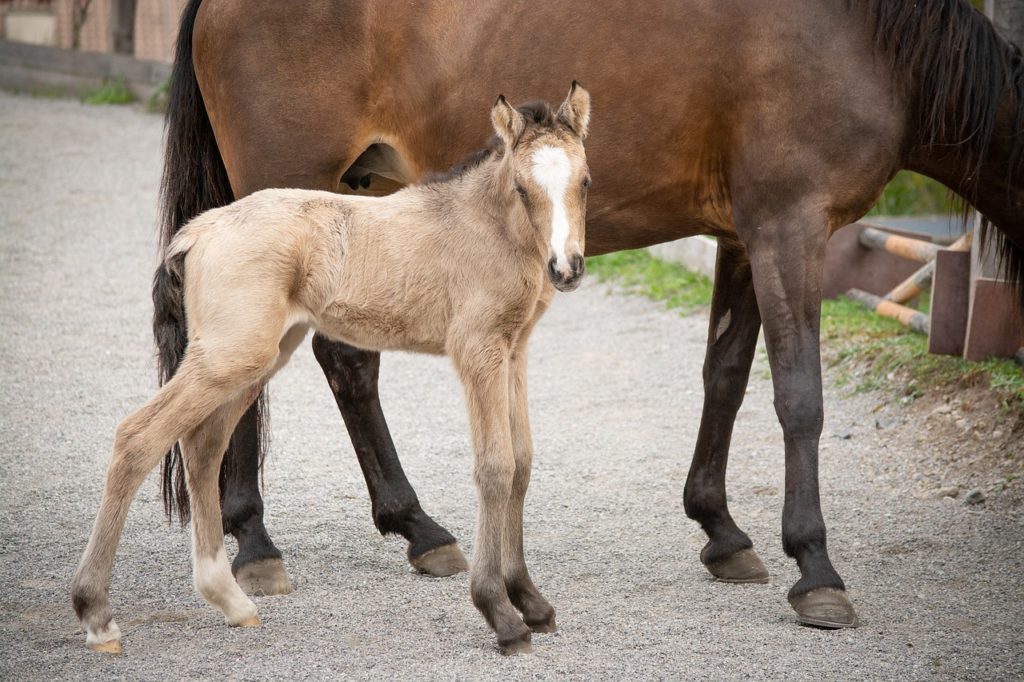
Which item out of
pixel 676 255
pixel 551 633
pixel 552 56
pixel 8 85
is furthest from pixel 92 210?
pixel 551 633

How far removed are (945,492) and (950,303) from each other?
158cm

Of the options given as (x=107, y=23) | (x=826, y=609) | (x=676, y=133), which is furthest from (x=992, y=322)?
(x=107, y=23)

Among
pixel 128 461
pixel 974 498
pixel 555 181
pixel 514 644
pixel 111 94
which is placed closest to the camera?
pixel 555 181

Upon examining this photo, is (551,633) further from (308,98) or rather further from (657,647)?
(308,98)

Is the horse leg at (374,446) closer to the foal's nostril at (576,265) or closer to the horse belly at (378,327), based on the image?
the horse belly at (378,327)

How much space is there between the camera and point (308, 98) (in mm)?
4672

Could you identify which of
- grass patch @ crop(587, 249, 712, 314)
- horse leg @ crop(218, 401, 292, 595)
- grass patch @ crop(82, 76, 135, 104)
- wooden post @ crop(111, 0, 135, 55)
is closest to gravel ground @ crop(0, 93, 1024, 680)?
horse leg @ crop(218, 401, 292, 595)

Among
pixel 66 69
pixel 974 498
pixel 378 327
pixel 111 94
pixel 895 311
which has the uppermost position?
pixel 378 327

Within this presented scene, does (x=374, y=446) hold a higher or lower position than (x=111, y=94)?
higher

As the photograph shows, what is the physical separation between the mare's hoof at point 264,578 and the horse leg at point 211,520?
36cm

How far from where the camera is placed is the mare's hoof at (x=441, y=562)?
4.57 m

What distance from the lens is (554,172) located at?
136 inches

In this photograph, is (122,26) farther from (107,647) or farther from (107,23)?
(107,647)

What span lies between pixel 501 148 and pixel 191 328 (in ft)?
3.94
